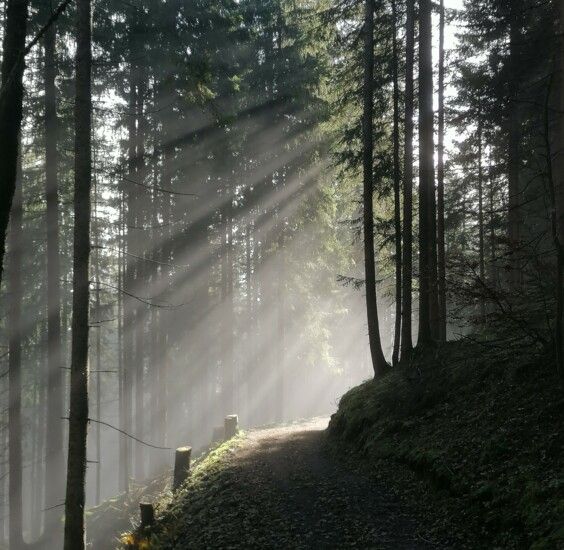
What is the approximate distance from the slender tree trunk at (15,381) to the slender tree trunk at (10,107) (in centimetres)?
977

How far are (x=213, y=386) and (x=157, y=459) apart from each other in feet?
27.6

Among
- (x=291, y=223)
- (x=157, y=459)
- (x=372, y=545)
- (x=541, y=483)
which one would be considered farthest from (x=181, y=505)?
(x=157, y=459)

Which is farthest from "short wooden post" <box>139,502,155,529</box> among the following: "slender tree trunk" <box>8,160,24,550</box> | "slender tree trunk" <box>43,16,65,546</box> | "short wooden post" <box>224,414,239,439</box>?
"slender tree trunk" <box>8,160,24,550</box>

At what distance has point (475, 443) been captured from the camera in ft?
22.6

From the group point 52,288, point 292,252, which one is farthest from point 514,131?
point 52,288

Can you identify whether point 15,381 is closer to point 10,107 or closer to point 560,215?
point 10,107

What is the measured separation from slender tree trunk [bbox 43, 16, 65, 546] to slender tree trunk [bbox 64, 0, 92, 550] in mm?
5792

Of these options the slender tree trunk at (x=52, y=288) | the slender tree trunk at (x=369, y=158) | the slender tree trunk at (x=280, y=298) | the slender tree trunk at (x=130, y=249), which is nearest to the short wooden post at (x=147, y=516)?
the slender tree trunk at (x=52, y=288)

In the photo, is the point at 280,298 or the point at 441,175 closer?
the point at 441,175

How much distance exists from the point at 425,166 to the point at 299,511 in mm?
8820

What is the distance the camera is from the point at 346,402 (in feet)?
43.3

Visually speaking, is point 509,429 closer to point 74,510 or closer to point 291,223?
point 74,510

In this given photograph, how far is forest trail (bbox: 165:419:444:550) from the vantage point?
6102 millimetres

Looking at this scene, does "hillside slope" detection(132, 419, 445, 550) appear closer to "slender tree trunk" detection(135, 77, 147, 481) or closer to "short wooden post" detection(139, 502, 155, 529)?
"short wooden post" detection(139, 502, 155, 529)
